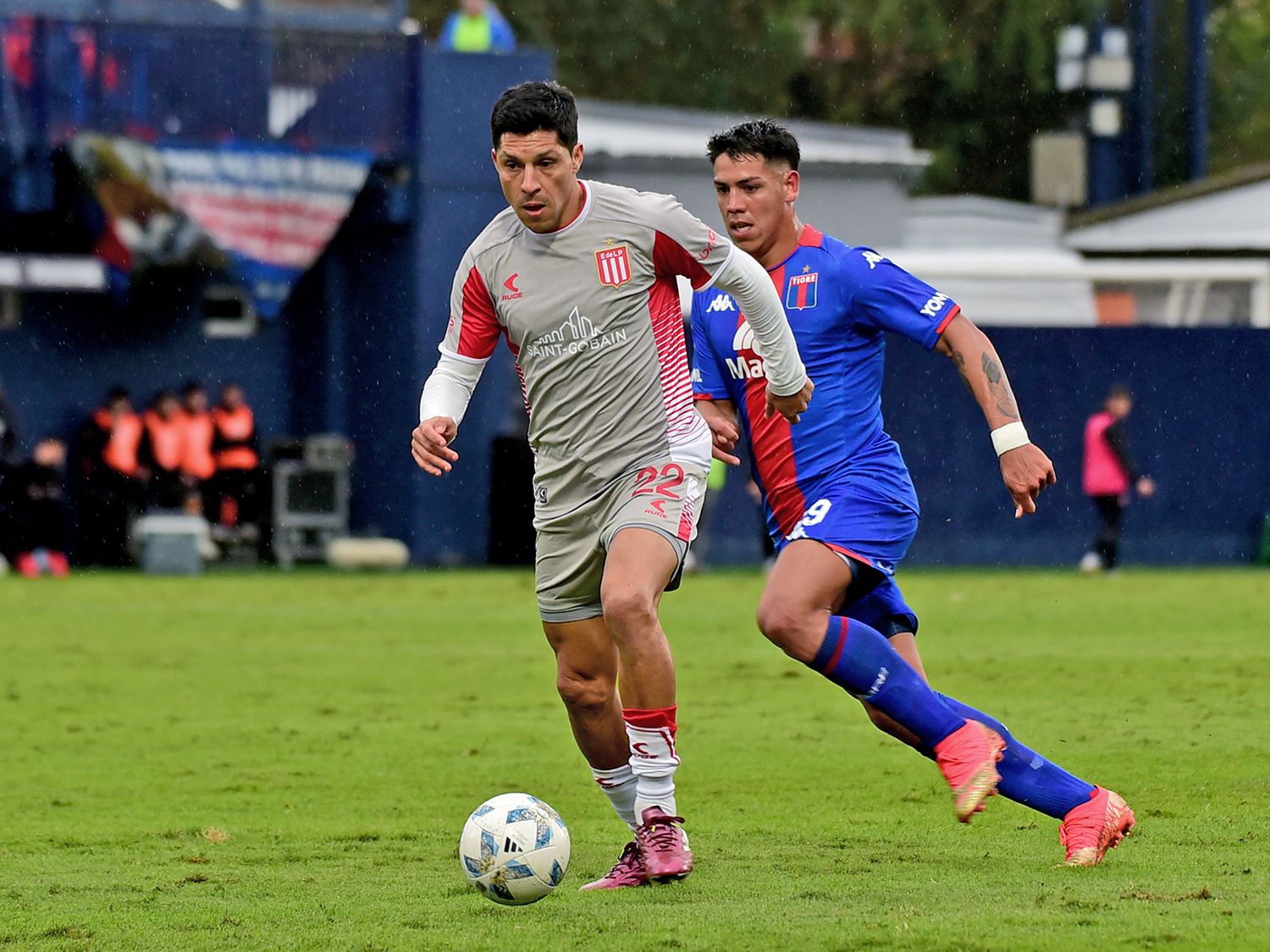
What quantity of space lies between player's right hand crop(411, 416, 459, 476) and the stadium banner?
1815 centimetres

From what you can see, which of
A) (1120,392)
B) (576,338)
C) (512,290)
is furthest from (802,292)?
(1120,392)

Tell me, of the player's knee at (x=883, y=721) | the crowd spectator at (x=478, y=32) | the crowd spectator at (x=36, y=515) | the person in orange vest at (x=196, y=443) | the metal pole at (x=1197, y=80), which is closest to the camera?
the player's knee at (x=883, y=721)

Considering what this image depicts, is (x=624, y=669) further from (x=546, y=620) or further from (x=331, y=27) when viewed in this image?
(x=331, y=27)

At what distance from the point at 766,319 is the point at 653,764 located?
133 cm

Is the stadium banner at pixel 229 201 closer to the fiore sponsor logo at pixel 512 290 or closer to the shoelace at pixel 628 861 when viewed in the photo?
the fiore sponsor logo at pixel 512 290

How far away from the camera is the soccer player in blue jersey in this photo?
244 inches

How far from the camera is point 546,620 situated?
6.40 metres

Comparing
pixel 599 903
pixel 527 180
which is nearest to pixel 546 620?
pixel 599 903

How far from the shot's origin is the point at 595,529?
632 cm

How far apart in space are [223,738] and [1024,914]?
18.7 ft

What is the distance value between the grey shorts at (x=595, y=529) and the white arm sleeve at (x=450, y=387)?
1.39 ft

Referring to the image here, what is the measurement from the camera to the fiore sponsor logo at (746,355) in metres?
6.77

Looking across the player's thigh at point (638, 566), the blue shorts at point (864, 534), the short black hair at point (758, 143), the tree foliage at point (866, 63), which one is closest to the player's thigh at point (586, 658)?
the player's thigh at point (638, 566)

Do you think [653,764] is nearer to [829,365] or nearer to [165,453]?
[829,365]
